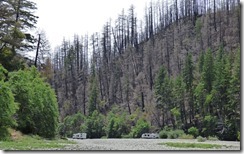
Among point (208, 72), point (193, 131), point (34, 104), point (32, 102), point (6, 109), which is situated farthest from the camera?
point (34, 104)

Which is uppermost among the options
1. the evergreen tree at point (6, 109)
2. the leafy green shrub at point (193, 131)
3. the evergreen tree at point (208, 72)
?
the evergreen tree at point (208, 72)

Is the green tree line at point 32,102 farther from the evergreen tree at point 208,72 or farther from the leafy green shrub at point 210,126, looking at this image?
the evergreen tree at point 208,72

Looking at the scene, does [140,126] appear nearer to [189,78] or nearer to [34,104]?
[189,78]

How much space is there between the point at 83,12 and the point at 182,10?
47.5 ft

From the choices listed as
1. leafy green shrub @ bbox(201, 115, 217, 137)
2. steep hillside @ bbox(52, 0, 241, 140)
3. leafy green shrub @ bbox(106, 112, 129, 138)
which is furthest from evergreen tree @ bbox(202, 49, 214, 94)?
leafy green shrub @ bbox(106, 112, 129, 138)

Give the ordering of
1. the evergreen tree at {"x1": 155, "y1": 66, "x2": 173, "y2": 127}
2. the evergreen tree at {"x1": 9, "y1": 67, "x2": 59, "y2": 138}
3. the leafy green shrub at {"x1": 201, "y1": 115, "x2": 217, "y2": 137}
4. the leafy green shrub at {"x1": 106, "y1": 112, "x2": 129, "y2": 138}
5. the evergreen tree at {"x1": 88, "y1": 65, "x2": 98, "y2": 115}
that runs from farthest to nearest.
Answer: the evergreen tree at {"x1": 155, "y1": 66, "x2": 173, "y2": 127}
the leafy green shrub at {"x1": 106, "y1": 112, "x2": 129, "y2": 138}
the evergreen tree at {"x1": 88, "y1": 65, "x2": 98, "y2": 115}
the evergreen tree at {"x1": 9, "y1": 67, "x2": 59, "y2": 138}
the leafy green shrub at {"x1": 201, "y1": 115, "x2": 217, "y2": 137}

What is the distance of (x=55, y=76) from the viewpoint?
8391 millimetres

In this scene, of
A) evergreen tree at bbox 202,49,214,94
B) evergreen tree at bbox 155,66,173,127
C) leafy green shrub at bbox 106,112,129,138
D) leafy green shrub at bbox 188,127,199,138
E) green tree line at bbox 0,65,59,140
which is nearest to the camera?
leafy green shrub at bbox 188,127,199,138

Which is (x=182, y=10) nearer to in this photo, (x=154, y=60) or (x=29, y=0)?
(x=154, y=60)

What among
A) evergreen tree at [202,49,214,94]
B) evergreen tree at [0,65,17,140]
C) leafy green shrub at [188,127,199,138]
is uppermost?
evergreen tree at [202,49,214,94]

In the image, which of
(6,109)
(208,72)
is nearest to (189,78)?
(208,72)

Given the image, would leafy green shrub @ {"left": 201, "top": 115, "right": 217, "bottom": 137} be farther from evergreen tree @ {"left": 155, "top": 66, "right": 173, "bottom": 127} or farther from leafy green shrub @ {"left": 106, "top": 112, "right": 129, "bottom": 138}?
evergreen tree @ {"left": 155, "top": 66, "right": 173, "bottom": 127}

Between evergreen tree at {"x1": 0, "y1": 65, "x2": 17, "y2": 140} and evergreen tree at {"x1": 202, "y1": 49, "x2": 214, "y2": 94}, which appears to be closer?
evergreen tree at {"x1": 0, "y1": 65, "x2": 17, "y2": 140}

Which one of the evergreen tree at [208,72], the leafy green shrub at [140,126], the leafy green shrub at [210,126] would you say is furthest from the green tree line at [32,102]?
the evergreen tree at [208,72]
